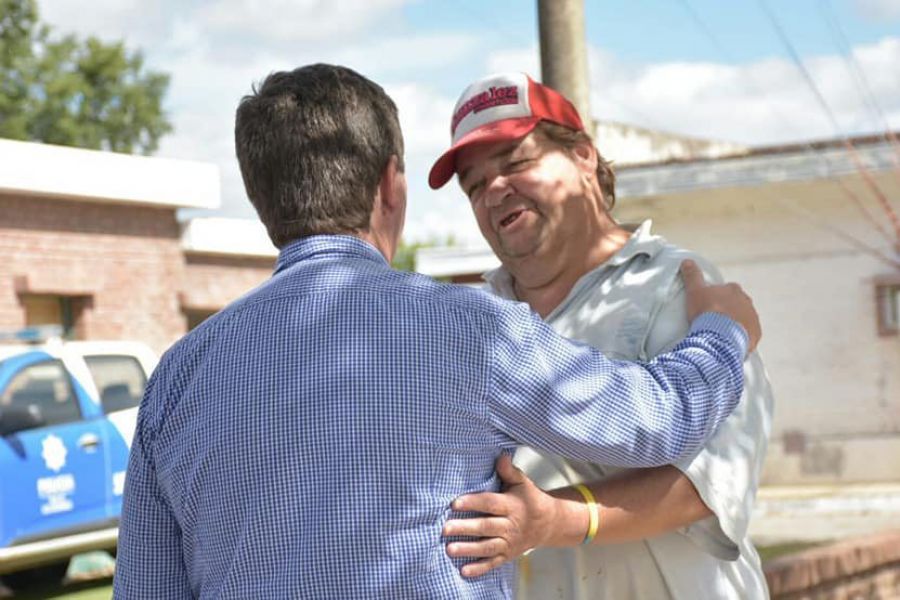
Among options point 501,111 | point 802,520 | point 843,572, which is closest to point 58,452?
point 843,572

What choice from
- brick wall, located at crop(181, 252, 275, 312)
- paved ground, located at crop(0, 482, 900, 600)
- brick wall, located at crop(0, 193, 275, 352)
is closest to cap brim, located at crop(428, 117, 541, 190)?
Result: paved ground, located at crop(0, 482, 900, 600)

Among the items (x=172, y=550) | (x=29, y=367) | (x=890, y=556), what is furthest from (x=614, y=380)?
(x=29, y=367)

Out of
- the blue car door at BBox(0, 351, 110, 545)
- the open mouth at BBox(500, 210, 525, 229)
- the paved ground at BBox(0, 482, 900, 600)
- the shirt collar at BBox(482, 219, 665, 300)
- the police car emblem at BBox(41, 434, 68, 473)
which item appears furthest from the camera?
the paved ground at BBox(0, 482, 900, 600)

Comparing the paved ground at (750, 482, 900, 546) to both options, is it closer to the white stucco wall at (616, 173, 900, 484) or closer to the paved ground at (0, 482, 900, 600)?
the paved ground at (0, 482, 900, 600)

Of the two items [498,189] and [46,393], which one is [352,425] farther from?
[46,393]

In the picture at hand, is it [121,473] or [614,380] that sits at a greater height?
[614,380]

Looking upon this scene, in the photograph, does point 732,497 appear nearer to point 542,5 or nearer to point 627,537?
point 627,537

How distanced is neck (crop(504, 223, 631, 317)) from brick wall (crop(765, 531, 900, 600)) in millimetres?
3394

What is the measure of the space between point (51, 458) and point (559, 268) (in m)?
9.15

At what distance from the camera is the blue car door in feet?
37.7

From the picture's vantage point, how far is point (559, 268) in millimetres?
3350

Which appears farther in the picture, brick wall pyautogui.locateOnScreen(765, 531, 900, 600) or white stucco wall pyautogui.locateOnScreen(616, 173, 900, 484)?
white stucco wall pyautogui.locateOnScreen(616, 173, 900, 484)

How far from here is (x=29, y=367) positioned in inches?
480

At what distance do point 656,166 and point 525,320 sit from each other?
1758 centimetres
